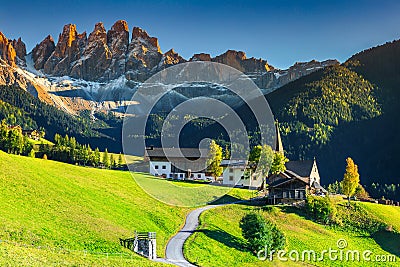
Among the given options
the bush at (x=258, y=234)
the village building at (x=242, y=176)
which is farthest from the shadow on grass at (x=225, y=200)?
the bush at (x=258, y=234)

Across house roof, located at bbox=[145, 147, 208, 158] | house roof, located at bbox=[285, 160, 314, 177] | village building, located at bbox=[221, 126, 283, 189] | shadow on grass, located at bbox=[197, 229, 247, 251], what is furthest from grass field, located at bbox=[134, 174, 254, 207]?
house roof, located at bbox=[145, 147, 208, 158]

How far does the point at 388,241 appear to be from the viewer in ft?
236

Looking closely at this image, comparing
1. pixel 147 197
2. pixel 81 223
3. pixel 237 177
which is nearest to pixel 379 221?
pixel 237 177

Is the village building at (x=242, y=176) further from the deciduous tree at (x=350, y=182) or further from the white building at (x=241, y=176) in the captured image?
the deciduous tree at (x=350, y=182)

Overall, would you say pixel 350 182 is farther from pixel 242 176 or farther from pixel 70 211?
pixel 70 211

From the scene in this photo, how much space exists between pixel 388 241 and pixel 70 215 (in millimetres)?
52704

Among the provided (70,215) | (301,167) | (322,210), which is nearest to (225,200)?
(322,210)

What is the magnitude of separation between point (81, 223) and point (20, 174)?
576 inches

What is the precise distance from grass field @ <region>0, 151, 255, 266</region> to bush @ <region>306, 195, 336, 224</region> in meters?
23.9

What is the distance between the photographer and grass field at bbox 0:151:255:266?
115ft

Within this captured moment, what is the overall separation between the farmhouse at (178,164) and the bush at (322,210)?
148 ft

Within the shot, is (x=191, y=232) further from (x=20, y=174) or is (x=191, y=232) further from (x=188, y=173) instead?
(x=188, y=173)

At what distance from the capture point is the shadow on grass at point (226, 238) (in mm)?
54188

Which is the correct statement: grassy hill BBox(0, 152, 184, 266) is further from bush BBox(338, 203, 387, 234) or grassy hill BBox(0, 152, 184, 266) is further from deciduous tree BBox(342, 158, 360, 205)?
deciduous tree BBox(342, 158, 360, 205)
